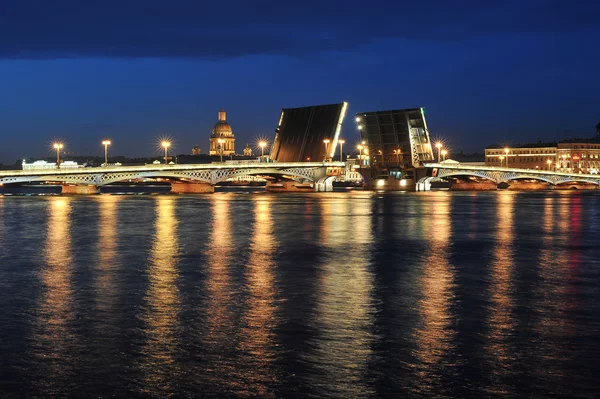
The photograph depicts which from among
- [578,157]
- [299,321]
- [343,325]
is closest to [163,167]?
[299,321]

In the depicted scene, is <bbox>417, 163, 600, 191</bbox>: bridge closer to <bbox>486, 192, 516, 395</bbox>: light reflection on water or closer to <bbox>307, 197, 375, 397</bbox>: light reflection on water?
<bbox>486, 192, 516, 395</bbox>: light reflection on water

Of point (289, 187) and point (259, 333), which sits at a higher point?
point (259, 333)

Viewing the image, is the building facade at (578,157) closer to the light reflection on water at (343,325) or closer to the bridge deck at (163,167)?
the bridge deck at (163,167)

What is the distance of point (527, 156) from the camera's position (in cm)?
13362

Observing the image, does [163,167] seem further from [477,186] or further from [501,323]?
[501,323]

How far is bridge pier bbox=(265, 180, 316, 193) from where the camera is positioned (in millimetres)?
81250

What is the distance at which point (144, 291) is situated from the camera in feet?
36.1

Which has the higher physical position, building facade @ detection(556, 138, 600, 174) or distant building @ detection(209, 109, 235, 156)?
distant building @ detection(209, 109, 235, 156)

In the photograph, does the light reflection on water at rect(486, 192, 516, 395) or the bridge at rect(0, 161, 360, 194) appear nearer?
the light reflection on water at rect(486, 192, 516, 395)

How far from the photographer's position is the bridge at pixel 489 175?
79.0m

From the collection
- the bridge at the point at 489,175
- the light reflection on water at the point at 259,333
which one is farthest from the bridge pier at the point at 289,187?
the light reflection on water at the point at 259,333

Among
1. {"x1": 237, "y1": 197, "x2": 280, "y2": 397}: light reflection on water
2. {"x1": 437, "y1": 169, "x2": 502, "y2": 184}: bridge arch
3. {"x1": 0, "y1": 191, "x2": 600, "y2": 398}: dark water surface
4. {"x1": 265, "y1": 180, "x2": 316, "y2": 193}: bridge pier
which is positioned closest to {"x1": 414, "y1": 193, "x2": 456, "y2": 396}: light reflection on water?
{"x1": 0, "y1": 191, "x2": 600, "y2": 398}: dark water surface

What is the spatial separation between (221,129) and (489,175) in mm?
107185

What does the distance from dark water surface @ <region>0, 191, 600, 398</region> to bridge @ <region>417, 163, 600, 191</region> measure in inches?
2406
